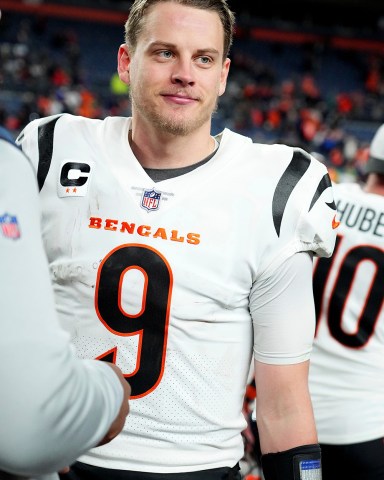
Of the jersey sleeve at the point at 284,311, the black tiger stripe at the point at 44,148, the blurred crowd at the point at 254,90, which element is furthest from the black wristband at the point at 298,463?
the blurred crowd at the point at 254,90

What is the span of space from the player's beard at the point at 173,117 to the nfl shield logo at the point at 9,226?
2.92 feet

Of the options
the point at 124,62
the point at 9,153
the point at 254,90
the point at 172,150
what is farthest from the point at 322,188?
the point at 254,90

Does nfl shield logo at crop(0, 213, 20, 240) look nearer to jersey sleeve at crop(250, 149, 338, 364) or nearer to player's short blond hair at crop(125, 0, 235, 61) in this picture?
jersey sleeve at crop(250, 149, 338, 364)

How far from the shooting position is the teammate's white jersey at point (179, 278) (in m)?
1.81

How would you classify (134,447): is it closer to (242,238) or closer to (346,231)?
A: (242,238)

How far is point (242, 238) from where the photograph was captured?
1.85 meters

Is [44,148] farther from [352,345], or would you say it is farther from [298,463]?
[352,345]

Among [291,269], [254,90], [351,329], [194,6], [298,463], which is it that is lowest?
[298,463]

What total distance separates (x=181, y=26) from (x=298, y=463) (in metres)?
1.12

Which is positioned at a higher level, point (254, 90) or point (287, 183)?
point (254, 90)

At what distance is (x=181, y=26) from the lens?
1884 mm

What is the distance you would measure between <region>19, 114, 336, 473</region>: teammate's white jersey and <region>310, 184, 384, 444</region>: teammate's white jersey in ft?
2.33

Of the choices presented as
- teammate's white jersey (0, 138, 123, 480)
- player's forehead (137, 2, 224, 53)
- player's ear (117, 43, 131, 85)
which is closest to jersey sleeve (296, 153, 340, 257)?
player's forehead (137, 2, 224, 53)

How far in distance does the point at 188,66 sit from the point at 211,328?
2.13ft
